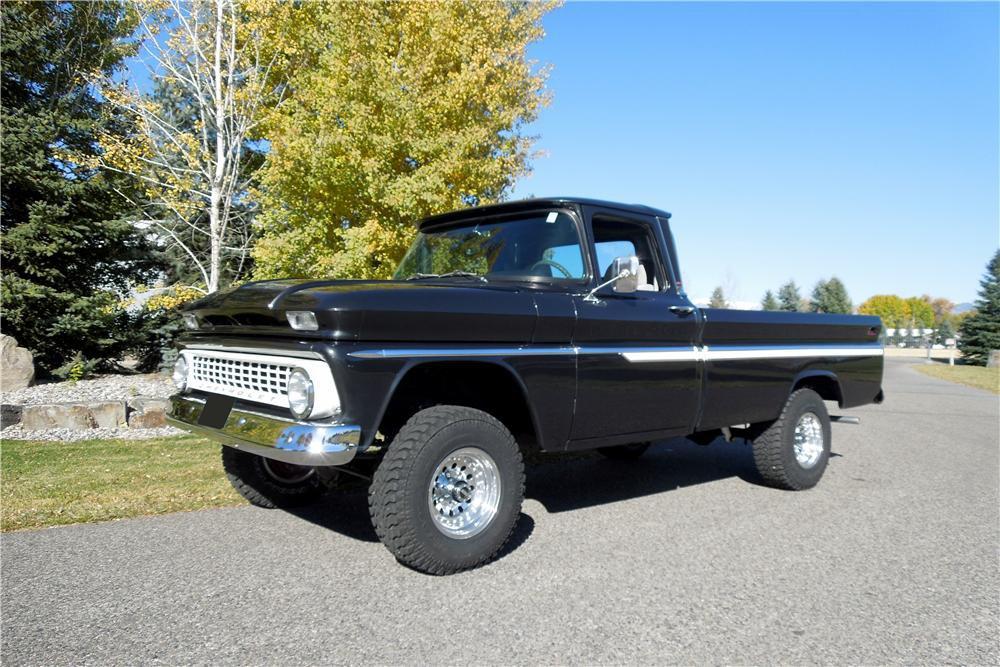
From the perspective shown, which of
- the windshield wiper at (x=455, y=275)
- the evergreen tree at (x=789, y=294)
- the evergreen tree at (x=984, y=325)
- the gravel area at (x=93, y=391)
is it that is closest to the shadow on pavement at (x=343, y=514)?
the windshield wiper at (x=455, y=275)

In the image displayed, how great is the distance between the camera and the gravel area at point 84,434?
24.5 ft

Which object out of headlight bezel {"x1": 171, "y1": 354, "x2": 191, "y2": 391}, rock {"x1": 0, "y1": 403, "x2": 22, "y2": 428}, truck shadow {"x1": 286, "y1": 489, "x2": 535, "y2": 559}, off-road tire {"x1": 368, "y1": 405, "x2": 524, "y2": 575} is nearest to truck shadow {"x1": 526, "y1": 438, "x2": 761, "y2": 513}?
truck shadow {"x1": 286, "y1": 489, "x2": 535, "y2": 559}

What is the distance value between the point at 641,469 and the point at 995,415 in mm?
8476

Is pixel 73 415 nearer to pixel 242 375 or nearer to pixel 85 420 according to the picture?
pixel 85 420

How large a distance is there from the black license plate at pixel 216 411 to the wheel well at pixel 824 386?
437 cm

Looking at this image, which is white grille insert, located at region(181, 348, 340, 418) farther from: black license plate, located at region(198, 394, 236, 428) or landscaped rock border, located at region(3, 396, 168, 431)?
landscaped rock border, located at region(3, 396, 168, 431)

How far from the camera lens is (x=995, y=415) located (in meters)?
11.4

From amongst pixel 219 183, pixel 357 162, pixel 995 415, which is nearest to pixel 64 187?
pixel 219 183

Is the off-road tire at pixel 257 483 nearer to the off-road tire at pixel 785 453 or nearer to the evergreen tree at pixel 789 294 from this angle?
the off-road tire at pixel 785 453

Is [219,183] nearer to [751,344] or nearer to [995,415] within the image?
[751,344]

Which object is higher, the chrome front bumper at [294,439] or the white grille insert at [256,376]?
the white grille insert at [256,376]

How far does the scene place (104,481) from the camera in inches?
207

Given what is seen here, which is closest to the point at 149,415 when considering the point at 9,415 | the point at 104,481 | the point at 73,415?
the point at 73,415

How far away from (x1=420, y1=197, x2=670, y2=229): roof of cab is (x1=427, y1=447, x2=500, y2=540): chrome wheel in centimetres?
173
